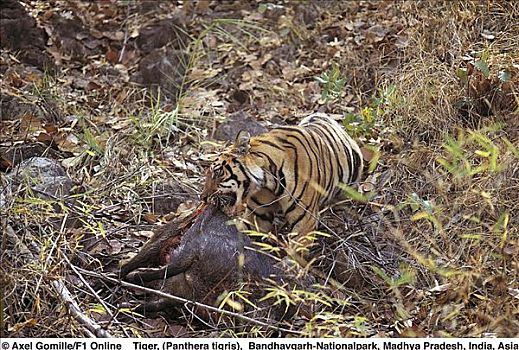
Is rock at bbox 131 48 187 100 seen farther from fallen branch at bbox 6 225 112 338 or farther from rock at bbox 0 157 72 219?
fallen branch at bbox 6 225 112 338

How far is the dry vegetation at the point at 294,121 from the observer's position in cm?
369

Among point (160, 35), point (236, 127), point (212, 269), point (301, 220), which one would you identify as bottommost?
point (160, 35)

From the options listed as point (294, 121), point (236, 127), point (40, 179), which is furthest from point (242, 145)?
point (294, 121)

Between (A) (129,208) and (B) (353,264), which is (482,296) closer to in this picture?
(B) (353,264)

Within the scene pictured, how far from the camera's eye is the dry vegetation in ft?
12.1

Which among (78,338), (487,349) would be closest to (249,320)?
(78,338)

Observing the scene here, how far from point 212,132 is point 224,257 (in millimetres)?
2381

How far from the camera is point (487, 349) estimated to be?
3232 mm

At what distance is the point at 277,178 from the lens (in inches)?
174

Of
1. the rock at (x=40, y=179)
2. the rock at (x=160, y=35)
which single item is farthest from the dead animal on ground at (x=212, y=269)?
the rock at (x=160, y=35)

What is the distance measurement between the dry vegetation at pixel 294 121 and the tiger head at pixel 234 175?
0.54 meters

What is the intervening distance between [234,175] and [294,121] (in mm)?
2135

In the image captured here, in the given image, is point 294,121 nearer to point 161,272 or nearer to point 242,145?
point 242,145

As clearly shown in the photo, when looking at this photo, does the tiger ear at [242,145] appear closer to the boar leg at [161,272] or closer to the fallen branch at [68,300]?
the boar leg at [161,272]
